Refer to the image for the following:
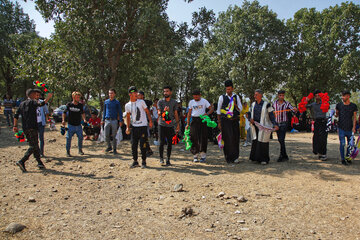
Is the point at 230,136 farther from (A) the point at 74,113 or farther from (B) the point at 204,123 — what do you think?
(A) the point at 74,113

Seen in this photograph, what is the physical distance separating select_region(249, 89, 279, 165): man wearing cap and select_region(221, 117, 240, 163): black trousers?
0.52 m

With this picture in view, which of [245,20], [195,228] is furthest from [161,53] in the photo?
[245,20]

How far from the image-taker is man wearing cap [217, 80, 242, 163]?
6629mm

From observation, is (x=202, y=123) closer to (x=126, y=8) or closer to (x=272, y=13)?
(x=126, y=8)

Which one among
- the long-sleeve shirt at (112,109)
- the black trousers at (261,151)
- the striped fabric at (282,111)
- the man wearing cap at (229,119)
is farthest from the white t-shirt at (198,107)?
the long-sleeve shirt at (112,109)

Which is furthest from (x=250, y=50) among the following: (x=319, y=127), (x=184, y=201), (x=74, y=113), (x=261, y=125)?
(x=184, y=201)

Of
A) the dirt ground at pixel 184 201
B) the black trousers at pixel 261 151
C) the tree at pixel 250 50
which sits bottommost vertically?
the dirt ground at pixel 184 201

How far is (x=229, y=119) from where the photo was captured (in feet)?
21.9

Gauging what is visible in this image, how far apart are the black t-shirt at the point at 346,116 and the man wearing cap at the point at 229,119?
2755mm

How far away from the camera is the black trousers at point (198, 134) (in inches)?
267

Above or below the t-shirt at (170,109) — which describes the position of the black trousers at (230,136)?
below

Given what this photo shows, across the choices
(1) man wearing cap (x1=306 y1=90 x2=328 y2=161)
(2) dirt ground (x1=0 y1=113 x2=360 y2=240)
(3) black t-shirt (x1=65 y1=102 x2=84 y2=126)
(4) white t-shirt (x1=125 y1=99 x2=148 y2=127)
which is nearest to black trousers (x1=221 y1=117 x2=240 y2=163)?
(2) dirt ground (x1=0 y1=113 x2=360 y2=240)

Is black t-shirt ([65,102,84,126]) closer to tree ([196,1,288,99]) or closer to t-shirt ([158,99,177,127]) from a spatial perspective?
t-shirt ([158,99,177,127])

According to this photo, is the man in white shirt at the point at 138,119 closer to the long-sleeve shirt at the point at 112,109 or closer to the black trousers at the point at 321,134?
the long-sleeve shirt at the point at 112,109
